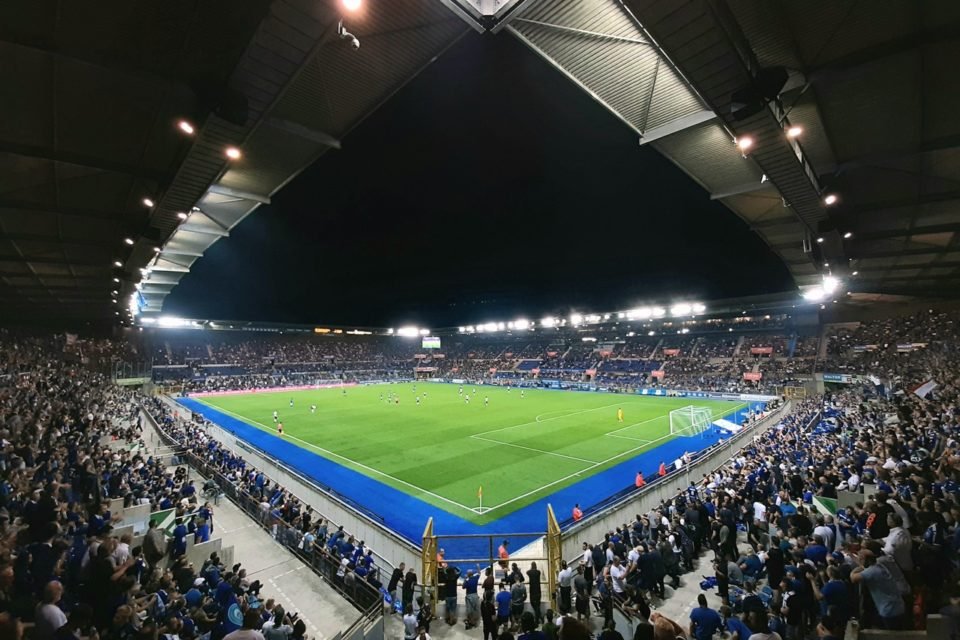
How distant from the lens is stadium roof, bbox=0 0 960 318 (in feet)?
18.3

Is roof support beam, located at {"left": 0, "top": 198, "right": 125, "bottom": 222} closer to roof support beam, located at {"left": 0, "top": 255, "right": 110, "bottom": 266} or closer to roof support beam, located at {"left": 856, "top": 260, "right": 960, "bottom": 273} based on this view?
roof support beam, located at {"left": 0, "top": 255, "right": 110, "bottom": 266}

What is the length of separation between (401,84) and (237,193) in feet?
22.2

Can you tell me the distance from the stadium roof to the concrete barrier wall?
8930 millimetres

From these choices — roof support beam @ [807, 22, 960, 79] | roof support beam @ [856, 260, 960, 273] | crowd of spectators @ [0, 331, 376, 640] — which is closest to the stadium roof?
roof support beam @ [807, 22, 960, 79]

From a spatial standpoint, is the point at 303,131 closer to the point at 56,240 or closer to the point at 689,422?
the point at 56,240

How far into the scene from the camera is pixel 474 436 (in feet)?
91.6

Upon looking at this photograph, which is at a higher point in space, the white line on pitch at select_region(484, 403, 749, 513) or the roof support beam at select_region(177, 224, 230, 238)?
the roof support beam at select_region(177, 224, 230, 238)

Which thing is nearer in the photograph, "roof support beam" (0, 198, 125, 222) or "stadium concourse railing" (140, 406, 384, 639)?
"stadium concourse railing" (140, 406, 384, 639)

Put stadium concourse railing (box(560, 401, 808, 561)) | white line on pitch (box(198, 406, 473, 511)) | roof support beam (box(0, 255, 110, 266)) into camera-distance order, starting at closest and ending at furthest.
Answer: stadium concourse railing (box(560, 401, 808, 561)) < roof support beam (box(0, 255, 110, 266)) < white line on pitch (box(198, 406, 473, 511))

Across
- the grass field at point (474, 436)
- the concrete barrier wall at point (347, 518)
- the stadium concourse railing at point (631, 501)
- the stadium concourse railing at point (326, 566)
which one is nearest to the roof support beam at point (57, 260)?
the stadium concourse railing at point (326, 566)

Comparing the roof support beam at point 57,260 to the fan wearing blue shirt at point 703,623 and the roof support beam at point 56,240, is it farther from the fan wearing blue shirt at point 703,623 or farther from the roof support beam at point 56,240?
the fan wearing blue shirt at point 703,623

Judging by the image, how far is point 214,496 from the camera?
15500 millimetres

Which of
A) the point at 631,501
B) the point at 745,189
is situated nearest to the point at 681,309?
the point at 745,189

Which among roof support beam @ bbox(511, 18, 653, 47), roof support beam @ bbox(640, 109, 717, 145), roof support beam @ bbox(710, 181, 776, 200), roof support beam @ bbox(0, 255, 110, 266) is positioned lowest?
roof support beam @ bbox(0, 255, 110, 266)
